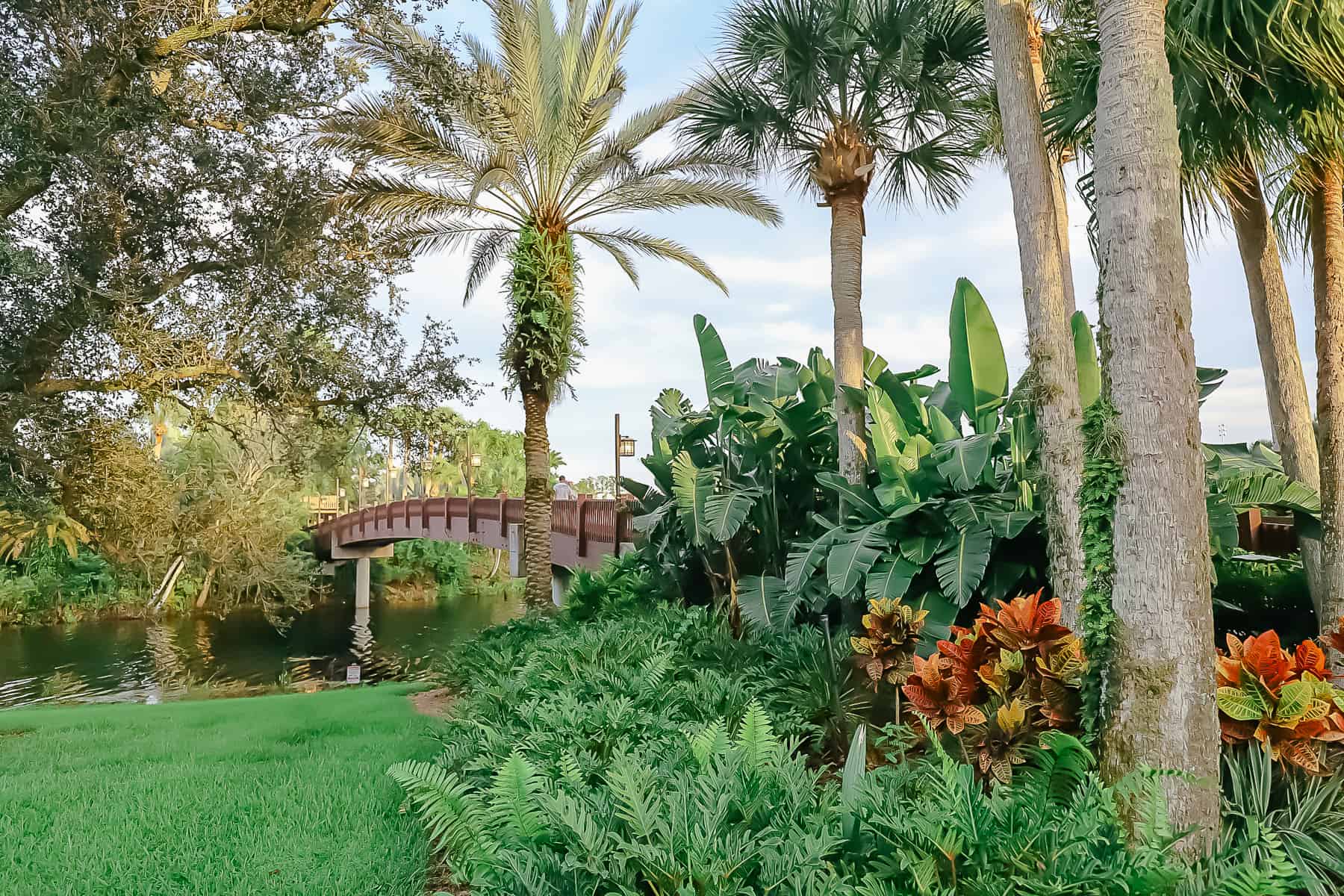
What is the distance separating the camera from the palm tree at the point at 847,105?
6301 millimetres

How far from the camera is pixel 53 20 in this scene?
6.46 metres

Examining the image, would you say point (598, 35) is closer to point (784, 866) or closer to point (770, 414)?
point (770, 414)

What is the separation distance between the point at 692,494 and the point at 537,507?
4836mm

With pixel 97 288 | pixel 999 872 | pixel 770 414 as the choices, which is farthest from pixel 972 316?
pixel 97 288

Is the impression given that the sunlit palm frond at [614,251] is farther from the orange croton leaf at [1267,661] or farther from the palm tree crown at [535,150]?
the orange croton leaf at [1267,661]

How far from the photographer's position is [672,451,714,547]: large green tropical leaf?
756 centimetres

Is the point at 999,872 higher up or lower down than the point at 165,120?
lower down

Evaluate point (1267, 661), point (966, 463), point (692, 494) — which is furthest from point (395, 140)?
point (1267, 661)

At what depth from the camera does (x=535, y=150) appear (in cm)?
1144

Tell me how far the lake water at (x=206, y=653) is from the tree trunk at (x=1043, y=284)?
9.80m

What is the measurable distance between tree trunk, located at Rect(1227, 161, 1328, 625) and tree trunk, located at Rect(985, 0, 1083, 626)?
3.29 metres

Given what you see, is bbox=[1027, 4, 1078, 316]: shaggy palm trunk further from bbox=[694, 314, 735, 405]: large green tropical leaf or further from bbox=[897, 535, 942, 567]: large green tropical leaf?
bbox=[694, 314, 735, 405]: large green tropical leaf

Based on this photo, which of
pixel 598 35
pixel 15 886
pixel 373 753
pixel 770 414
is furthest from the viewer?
pixel 598 35

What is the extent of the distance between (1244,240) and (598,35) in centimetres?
822
